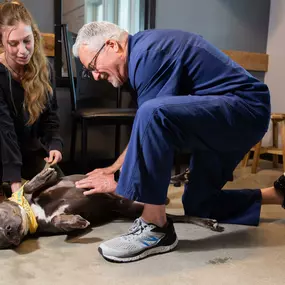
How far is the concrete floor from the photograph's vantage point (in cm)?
106

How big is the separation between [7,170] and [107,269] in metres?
0.71

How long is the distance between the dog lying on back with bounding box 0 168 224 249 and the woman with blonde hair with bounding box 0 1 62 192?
0.18 m

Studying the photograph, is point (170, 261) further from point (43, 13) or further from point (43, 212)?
point (43, 13)

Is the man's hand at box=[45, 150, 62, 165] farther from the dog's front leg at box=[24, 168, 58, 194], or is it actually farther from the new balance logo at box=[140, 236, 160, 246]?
the new balance logo at box=[140, 236, 160, 246]

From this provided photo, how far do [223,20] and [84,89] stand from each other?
54.9 inches

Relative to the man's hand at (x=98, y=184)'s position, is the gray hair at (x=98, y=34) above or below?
above

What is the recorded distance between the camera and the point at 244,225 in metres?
1.53

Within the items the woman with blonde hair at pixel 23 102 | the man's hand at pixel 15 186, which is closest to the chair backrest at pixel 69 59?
the woman with blonde hair at pixel 23 102

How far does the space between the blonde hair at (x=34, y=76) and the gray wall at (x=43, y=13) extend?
61 cm

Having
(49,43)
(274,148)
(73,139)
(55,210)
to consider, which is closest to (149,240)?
(55,210)

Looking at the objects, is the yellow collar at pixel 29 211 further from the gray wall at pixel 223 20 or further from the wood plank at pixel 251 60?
the wood plank at pixel 251 60

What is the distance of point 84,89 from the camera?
2.31m

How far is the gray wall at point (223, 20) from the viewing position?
9.09 ft

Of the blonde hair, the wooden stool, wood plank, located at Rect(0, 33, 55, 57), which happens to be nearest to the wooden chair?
wood plank, located at Rect(0, 33, 55, 57)
